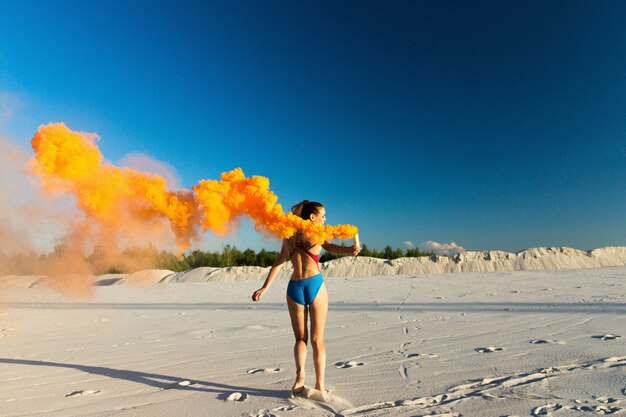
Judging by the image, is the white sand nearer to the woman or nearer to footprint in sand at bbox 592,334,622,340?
footprint in sand at bbox 592,334,622,340

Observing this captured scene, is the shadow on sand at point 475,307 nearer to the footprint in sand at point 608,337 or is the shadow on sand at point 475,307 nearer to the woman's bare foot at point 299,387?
the footprint in sand at point 608,337

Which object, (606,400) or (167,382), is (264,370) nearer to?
(167,382)

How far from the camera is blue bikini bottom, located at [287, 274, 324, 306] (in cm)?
358

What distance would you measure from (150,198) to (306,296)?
3.16 metres

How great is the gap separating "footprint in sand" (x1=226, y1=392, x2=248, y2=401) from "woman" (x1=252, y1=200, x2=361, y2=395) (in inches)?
17.4

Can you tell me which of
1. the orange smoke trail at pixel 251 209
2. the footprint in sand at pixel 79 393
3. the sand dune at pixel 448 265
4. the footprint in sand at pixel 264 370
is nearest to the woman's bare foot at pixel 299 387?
the footprint in sand at pixel 264 370

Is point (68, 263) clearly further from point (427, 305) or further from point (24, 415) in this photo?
point (427, 305)

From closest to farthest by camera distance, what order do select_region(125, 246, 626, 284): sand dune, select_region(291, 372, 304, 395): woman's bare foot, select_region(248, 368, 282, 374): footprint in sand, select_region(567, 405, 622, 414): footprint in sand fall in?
1. select_region(567, 405, 622, 414): footprint in sand
2. select_region(291, 372, 304, 395): woman's bare foot
3. select_region(248, 368, 282, 374): footprint in sand
4. select_region(125, 246, 626, 284): sand dune

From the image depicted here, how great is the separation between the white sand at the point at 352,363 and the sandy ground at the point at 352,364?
0.02 metres

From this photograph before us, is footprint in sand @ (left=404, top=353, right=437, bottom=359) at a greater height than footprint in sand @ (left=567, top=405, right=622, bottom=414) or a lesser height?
greater

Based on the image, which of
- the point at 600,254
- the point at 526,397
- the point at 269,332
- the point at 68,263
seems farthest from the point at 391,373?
the point at 600,254

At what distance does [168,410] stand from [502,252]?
75.7 ft


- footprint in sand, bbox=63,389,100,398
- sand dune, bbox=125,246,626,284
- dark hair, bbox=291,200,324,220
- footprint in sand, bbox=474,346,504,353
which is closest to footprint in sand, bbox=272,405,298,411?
dark hair, bbox=291,200,324,220

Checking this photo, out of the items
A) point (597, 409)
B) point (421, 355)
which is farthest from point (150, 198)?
point (597, 409)
